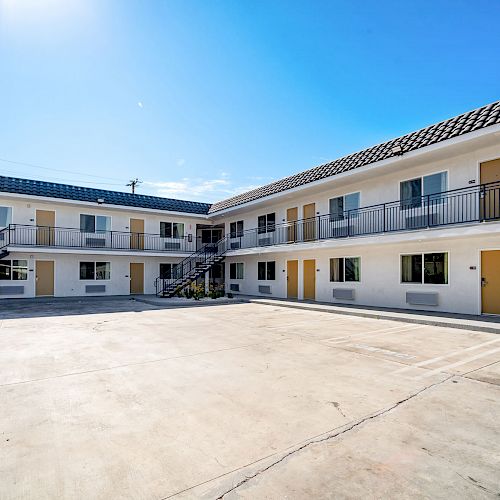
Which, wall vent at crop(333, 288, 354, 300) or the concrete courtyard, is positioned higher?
wall vent at crop(333, 288, 354, 300)

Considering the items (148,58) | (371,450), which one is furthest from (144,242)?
(371,450)

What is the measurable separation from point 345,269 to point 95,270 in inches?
627

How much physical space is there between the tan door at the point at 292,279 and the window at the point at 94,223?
40.6 feet

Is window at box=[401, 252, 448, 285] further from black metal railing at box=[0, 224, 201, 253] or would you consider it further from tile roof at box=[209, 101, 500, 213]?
black metal railing at box=[0, 224, 201, 253]

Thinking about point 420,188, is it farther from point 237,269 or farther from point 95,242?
point 95,242

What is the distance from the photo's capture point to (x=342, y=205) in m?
17.5

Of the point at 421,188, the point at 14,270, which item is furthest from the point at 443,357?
the point at 14,270

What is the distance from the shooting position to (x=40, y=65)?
11000 mm

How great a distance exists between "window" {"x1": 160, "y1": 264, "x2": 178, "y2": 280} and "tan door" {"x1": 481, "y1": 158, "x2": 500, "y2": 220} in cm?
1921

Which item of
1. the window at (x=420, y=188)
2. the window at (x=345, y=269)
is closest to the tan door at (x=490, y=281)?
the window at (x=420, y=188)

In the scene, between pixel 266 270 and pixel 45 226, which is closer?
pixel 45 226

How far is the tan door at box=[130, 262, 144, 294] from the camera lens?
78.9ft

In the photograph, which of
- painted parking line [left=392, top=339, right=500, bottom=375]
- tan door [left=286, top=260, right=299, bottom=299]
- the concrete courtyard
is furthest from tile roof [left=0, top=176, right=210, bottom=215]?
painted parking line [left=392, top=339, right=500, bottom=375]

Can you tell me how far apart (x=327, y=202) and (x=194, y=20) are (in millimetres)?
10941
